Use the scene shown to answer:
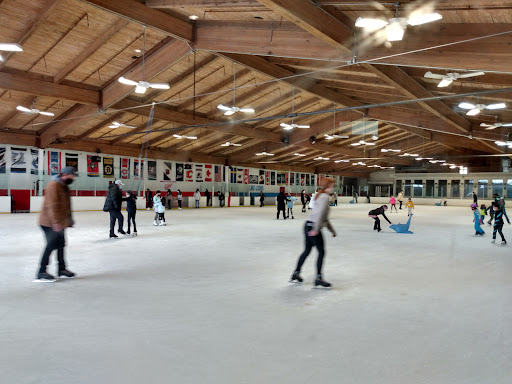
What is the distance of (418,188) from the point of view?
4078 cm

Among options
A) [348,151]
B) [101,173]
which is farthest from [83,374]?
[348,151]

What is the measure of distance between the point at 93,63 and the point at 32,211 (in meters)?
9.99

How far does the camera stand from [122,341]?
2.79m

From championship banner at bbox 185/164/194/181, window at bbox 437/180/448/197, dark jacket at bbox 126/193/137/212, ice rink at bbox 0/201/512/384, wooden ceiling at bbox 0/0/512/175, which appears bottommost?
ice rink at bbox 0/201/512/384

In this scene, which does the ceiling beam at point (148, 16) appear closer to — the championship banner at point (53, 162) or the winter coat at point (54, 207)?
the winter coat at point (54, 207)

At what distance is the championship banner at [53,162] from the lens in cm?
1972

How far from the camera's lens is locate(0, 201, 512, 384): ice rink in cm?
236

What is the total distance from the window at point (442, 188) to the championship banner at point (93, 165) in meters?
33.4

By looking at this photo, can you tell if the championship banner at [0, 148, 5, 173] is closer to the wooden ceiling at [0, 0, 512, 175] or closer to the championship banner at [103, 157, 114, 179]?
the wooden ceiling at [0, 0, 512, 175]

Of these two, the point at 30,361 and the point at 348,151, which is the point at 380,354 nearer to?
the point at 30,361

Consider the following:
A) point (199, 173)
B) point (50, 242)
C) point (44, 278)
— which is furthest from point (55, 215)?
point (199, 173)

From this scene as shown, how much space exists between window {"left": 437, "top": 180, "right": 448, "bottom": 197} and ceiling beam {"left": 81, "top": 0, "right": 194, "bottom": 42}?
3552cm

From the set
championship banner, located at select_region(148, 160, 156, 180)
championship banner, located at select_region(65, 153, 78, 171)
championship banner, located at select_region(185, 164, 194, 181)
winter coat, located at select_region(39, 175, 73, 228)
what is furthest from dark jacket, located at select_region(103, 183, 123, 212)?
championship banner, located at select_region(185, 164, 194, 181)

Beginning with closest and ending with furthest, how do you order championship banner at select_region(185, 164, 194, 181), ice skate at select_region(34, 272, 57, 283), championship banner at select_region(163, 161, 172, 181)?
ice skate at select_region(34, 272, 57, 283), championship banner at select_region(163, 161, 172, 181), championship banner at select_region(185, 164, 194, 181)
